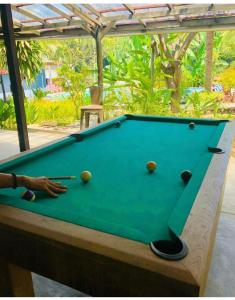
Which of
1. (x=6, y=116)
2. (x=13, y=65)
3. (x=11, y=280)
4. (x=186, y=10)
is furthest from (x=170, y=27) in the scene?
(x=11, y=280)

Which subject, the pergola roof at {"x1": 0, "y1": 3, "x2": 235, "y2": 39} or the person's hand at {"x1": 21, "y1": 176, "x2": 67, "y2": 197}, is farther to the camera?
the pergola roof at {"x1": 0, "y1": 3, "x2": 235, "y2": 39}

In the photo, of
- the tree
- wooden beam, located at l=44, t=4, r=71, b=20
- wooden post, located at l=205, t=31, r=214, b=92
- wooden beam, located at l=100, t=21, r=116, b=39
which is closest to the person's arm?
wooden beam, located at l=44, t=4, r=71, b=20

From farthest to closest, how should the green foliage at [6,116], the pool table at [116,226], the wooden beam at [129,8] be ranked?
1. the green foliage at [6,116]
2. the wooden beam at [129,8]
3. the pool table at [116,226]

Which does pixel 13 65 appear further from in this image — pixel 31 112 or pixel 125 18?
pixel 31 112

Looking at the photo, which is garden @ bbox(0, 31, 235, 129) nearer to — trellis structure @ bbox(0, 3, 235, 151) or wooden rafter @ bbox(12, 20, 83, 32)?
trellis structure @ bbox(0, 3, 235, 151)

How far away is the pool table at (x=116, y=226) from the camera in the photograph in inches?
33.4

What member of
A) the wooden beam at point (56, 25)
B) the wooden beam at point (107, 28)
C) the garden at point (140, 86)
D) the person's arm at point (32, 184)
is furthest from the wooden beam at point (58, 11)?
the person's arm at point (32, 184)

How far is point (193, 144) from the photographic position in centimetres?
220

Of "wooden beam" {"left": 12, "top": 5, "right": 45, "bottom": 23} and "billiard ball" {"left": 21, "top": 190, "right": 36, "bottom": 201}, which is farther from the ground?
"wooden beam" {"left": 12, "top": 5, "right": 45, "bottom": 23}

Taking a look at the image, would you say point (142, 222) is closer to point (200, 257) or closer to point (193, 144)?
point (200, 257)

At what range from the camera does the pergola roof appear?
449cm

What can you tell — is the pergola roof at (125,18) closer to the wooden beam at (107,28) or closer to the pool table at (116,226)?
the wooden beam at (107,28)

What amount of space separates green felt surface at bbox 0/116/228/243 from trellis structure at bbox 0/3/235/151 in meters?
1.74

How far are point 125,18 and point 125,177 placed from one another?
13.9 ft
